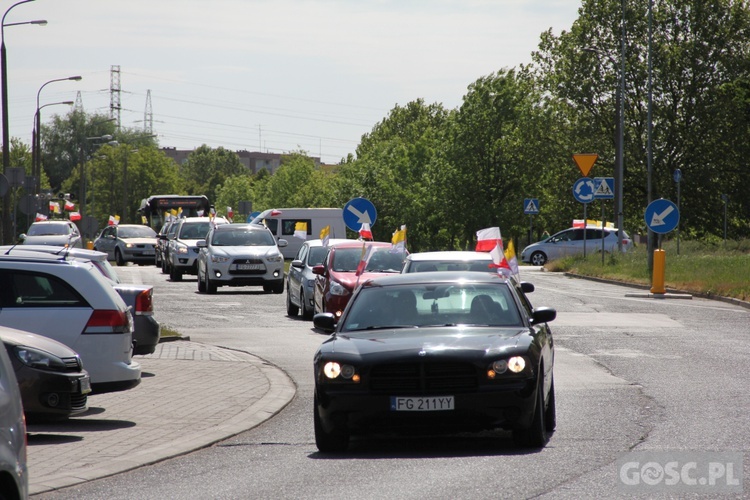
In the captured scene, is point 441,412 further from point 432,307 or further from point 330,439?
point 432,307

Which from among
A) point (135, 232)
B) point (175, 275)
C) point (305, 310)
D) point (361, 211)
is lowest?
point (175, 275)

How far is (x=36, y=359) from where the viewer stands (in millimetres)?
10359

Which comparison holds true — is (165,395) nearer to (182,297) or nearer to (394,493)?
(394,493)

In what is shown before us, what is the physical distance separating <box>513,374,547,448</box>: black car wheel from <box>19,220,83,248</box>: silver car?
39932mm

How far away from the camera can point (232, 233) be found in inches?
1391

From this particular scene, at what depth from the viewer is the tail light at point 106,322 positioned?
11719 mm

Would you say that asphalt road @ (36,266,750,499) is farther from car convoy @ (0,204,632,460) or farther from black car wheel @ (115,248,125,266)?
black car wheel @ (115,248,125,266)

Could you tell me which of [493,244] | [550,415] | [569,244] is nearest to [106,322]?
[550,415]

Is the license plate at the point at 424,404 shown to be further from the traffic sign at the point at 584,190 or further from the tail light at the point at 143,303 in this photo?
the traffic sign at the point at 584,190

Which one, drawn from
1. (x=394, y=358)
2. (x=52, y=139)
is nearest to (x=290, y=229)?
(x=394, y=358)

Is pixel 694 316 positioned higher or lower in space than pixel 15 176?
lower

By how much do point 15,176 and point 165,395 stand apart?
24.3 meters

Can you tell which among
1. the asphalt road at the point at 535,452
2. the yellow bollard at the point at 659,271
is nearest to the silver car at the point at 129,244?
the yellow bollard at the point at 659,271

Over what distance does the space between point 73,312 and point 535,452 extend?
14.7ft
